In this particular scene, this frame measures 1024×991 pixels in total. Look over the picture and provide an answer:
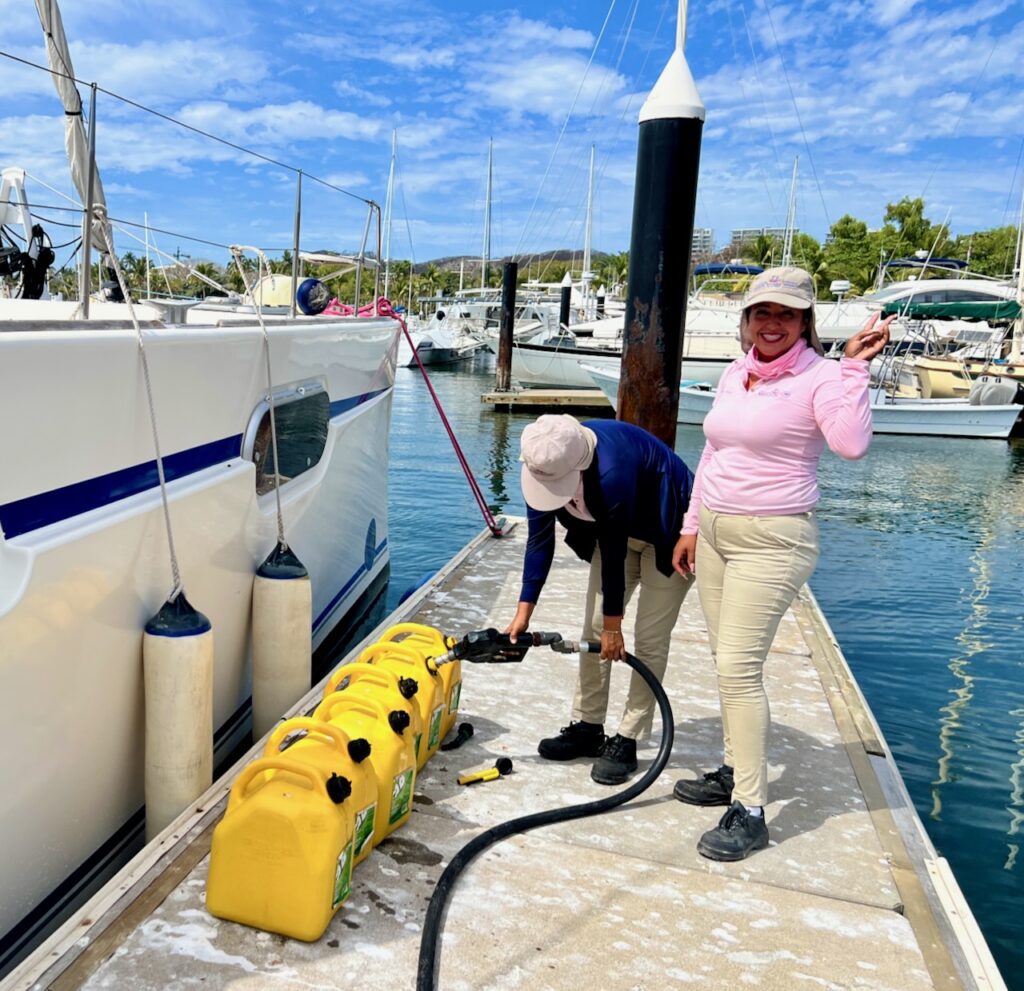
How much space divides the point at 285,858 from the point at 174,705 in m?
0.84

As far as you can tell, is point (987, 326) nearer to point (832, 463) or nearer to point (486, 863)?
point (832, 463)

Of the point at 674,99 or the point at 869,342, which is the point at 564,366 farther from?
the point at 869,342

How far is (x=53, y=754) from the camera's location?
8.24 feet

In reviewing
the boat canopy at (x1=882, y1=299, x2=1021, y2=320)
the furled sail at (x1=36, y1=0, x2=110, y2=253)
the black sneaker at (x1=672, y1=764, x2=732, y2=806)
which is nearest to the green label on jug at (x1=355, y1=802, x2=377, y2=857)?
the black sneaker at (x1=672, y1=764, x2=732, y2=806)

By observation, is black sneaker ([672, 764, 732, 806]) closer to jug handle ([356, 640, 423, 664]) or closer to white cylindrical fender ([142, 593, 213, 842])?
jug handle ([356, 640, 423, 664])

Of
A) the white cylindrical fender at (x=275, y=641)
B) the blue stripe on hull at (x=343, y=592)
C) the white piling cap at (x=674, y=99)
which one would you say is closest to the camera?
the white cylindrical fender at (x=275, y=641)

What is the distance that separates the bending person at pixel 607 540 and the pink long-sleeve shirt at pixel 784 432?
280 mm

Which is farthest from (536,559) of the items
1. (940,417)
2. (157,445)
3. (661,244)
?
(940,417)

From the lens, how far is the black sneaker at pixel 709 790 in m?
3.16

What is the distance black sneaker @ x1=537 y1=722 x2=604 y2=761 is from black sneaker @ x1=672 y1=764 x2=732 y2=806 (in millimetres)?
385

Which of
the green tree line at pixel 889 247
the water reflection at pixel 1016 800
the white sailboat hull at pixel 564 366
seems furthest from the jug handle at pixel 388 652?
the green tree line at pixel 889 247

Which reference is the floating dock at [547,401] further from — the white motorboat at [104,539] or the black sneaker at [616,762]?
the black sneaker at [616,762]

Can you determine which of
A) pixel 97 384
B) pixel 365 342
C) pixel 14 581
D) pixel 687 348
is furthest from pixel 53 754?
pixel 687 348

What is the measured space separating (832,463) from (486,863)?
1631 cm
